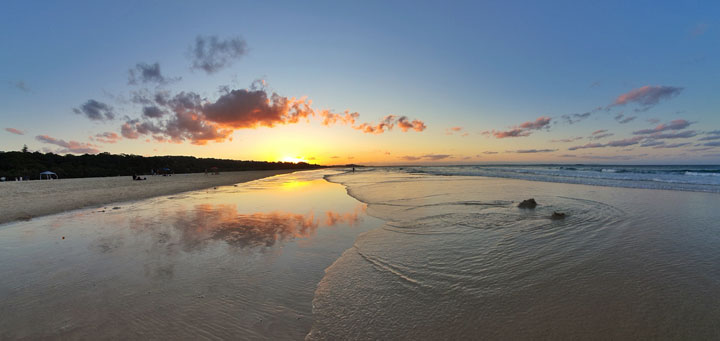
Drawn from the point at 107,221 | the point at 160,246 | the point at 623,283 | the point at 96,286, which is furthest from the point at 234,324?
the point at 107,221

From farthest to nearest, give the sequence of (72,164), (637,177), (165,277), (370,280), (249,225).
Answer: (72,164) → (637,177) → (249,225) → (165,277) → (370,280)

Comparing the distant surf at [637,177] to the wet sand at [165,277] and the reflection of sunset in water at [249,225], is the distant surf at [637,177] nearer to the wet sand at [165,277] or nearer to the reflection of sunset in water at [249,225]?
the reflection of sunset in water at [249,225]

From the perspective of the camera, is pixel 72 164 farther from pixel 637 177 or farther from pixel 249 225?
pixel 637 177

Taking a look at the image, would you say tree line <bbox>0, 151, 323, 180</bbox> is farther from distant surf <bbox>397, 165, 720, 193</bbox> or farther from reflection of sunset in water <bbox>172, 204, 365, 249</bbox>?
distant surf <bbox>397, 165, 720, 193</bbox>

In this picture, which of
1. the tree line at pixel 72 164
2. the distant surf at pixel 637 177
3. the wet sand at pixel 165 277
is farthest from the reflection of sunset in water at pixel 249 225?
the tree line at pixel 72 164

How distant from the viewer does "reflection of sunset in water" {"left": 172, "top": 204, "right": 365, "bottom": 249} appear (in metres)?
7.48

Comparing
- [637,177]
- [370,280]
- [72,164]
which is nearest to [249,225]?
[370,280]

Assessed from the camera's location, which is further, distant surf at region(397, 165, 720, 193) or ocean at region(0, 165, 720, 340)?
distant surf at region(397, 165, 720, 193)

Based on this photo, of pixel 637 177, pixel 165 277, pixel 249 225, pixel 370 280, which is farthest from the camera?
pixel 637 177

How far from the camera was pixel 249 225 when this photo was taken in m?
9.23

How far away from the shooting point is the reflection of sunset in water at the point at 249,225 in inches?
294

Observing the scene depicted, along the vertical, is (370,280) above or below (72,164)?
below

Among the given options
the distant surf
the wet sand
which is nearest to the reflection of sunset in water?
the wet sand

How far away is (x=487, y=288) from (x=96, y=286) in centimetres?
632
